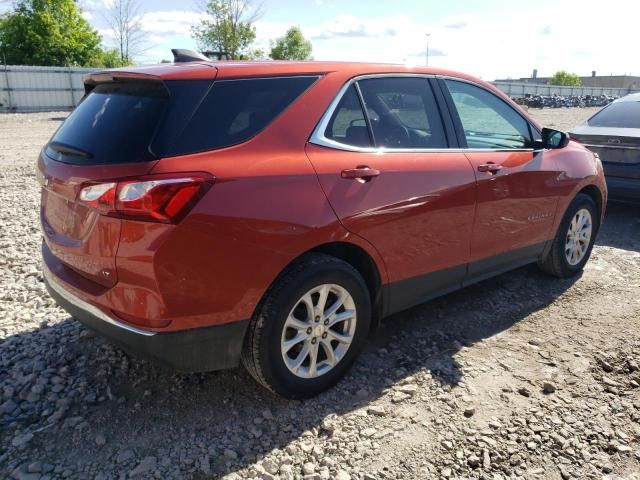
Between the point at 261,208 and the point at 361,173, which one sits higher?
the point at 361,173

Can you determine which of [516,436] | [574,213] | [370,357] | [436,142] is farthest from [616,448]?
[574,213]

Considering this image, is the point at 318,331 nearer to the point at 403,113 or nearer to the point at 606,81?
the point at 403,113

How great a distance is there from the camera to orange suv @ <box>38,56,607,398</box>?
247cm

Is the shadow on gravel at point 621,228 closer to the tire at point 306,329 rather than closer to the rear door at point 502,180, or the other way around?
the rear door at point 502,180

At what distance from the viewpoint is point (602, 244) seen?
20.3ft

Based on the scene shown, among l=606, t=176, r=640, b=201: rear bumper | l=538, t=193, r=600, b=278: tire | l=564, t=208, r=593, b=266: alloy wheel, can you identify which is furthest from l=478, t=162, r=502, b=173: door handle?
l=606, t=176, r=640, b=201: rear bumper

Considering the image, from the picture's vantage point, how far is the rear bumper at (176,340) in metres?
2.52

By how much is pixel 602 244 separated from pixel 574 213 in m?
1.67

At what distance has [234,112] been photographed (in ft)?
8.82

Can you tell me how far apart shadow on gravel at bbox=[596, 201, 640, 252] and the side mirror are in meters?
2.12

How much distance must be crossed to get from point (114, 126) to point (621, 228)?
6.31 m

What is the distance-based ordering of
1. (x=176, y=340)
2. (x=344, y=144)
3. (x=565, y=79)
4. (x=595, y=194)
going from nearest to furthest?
(x=176, y=340), (x=344, y=144), (x=595, y=194), (x=565, y=79)

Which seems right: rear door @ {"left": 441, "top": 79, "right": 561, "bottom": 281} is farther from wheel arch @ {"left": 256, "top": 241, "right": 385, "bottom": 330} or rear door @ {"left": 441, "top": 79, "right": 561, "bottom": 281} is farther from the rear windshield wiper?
the rear windshield wiper

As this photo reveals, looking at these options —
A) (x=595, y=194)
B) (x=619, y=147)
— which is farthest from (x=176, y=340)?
(x=619, y=147)
